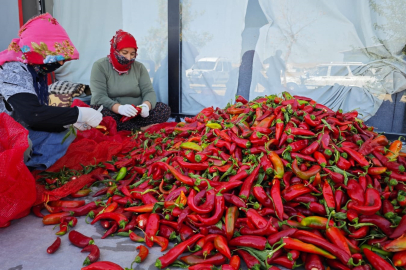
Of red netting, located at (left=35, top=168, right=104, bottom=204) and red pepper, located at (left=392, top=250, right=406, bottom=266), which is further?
red netting, located at (left=35, top=168, right=104, bottom=204)

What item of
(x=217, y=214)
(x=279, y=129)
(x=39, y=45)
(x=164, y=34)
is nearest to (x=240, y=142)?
(x=279, y=129)

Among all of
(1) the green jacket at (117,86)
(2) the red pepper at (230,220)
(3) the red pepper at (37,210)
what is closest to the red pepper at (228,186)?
(2) the red pepper at (230,220)

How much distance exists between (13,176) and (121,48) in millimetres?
2691

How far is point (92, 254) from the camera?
165 centimetres

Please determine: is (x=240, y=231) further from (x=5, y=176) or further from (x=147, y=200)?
(x=5, y=176)

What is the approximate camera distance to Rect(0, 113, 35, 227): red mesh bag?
181 centimetres

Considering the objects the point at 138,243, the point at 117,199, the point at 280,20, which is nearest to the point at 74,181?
the point at 117,199

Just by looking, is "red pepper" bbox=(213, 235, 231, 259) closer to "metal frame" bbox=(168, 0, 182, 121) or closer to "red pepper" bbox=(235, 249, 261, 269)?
"red pepper" bbox=(235, 249, 261, 269)

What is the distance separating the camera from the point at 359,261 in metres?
1.51

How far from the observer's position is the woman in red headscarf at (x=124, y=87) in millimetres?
4160

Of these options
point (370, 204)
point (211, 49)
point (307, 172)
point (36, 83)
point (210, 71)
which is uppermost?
point (211, 49)

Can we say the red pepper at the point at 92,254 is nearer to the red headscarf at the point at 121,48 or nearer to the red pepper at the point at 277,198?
the red pepper at the point at 277,198

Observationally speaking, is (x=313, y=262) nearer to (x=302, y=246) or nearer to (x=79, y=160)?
(x=302, y=246)

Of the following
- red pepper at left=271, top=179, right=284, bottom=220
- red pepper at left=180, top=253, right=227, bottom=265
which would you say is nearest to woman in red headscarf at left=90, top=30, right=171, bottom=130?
red pepper at left=271, top=179, right=284, bottom=220
